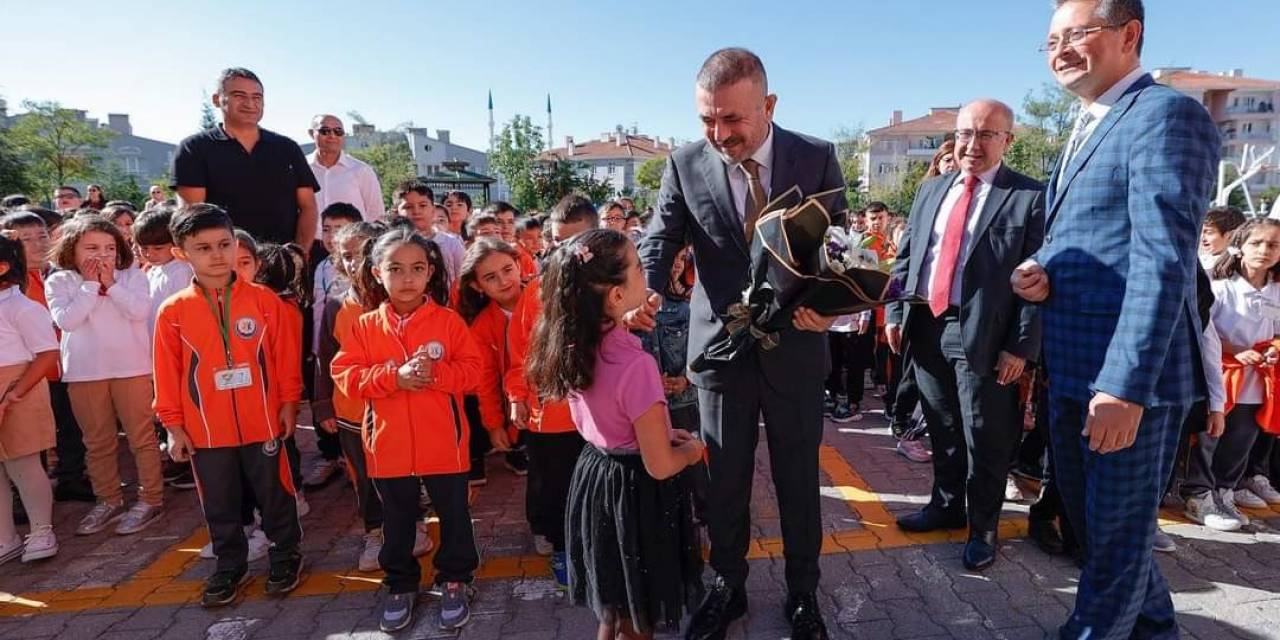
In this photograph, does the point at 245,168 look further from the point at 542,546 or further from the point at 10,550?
the point at 542,546

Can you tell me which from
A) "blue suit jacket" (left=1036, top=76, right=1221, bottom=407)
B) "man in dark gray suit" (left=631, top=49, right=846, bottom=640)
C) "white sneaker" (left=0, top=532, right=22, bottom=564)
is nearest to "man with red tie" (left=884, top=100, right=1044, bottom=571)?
"blue suit jacket" (left=1036, top=76, right=1221, bottom=407)

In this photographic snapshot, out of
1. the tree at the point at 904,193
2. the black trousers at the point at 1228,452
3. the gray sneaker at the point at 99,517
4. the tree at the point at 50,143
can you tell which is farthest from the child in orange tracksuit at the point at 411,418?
the tree at the point at 904,193

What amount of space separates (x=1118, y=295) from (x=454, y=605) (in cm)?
271

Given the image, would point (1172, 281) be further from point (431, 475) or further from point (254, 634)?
point (254, 634)

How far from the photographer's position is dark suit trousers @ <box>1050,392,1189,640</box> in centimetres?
205

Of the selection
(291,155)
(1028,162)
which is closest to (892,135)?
(1028,162)

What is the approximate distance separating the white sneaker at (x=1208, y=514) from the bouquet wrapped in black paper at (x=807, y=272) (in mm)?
2759

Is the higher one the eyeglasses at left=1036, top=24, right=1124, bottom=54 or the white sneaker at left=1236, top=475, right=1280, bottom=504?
the eyeglasses at left=1036, top=24, right=1124, bottom=54

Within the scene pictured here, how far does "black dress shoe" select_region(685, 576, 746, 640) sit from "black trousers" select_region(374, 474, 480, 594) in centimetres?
101

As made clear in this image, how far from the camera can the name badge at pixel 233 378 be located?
2.91m

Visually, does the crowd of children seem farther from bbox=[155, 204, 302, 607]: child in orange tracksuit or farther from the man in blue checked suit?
the man in blue checked suit

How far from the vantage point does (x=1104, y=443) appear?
74.6 inches

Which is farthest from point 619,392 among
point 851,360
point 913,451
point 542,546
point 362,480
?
point 851,360

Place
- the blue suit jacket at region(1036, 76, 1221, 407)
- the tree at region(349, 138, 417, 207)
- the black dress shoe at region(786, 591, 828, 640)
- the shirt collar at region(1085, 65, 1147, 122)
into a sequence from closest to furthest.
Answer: the blue suit jacket at region(1036, 76, 1221, 407) < the shirt collar at region(1085, 65, 1147, 122) < the black dress shoe at region(786, 591, 828, 640) < the tree at region(349, 138, 417, 207)
